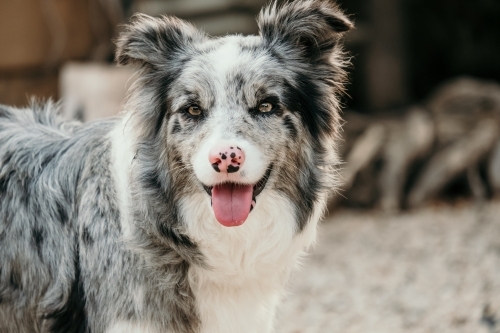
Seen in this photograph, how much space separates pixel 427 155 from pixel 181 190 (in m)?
6.34

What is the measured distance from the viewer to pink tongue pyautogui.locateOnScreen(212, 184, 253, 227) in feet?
10.5

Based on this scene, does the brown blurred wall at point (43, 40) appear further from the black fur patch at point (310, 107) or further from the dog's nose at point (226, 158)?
the dog's nose at point (226, 158)

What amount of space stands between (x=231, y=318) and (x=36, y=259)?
1.02 meters

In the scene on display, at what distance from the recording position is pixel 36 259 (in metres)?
3.43

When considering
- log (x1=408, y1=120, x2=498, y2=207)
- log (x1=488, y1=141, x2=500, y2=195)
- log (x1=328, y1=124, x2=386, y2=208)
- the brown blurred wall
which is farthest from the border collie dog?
log (x1=488, y1=141, x2=500, y2=195)

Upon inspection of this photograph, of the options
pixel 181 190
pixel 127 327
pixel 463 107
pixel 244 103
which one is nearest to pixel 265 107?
pixel 244 103

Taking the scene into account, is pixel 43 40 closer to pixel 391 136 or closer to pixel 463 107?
pixel 391 136

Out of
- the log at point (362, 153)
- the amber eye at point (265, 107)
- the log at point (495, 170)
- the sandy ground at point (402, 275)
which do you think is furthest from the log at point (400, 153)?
the amber eye at point (265, 107)

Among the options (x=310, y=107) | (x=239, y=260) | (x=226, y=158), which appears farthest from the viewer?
(x=310, y=107)

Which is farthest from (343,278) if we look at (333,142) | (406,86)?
(406,86)

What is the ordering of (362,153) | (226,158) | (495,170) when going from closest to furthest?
(226,158)
(495,170)
(362,153)

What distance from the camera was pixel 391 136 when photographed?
9.24 m

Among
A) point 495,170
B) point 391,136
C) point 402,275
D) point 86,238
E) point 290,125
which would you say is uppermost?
point 290,125

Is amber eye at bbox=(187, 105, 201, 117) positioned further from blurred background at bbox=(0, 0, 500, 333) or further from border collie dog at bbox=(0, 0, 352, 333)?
blurred background at bbox=(0, 0, 500, 333)
